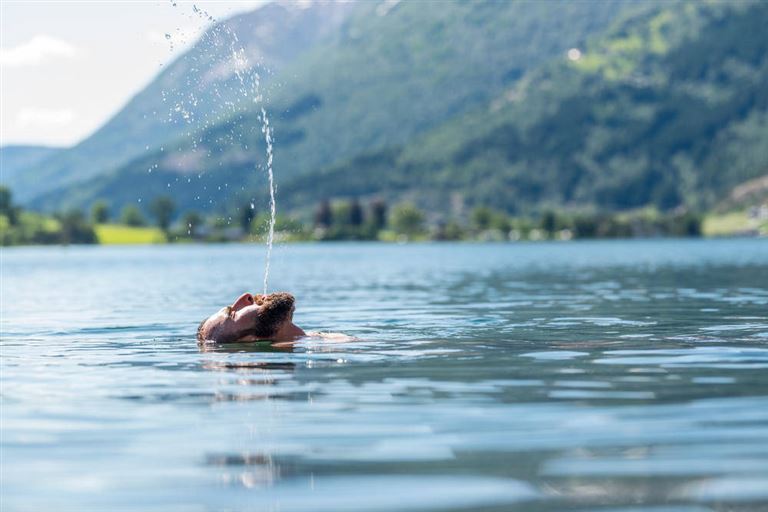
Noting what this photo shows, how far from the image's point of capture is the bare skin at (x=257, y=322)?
28141 millimetres

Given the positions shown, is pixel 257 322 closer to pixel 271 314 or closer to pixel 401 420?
pixel 271 314

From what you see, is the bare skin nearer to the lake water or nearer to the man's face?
the man's face

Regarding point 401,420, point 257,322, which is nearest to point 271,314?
point 257,322

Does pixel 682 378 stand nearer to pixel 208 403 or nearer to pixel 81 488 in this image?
pixel 208 403

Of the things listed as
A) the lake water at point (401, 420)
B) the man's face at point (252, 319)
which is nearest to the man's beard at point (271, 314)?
the man's face at point (252, 319)

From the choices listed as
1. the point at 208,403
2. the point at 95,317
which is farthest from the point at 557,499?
the point at 95,317

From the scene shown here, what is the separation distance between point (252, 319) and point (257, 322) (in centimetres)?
13

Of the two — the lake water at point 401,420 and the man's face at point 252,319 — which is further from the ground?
the man's face at point 252,319

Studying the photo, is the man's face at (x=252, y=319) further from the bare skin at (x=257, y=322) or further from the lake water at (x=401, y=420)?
the lake water at (x=401, y=420)

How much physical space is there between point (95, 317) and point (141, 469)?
32.6m

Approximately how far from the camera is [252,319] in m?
28.8

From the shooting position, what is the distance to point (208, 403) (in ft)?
64.5

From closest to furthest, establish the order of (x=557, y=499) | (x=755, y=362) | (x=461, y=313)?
1. (x=557, y=499)
2. (x=755, y=362)
3. (x=461, y=313)

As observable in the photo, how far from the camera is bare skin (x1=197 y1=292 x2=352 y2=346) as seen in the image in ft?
92.3
